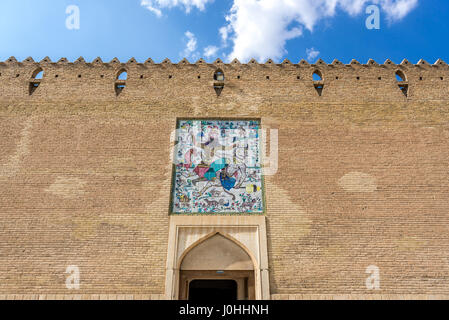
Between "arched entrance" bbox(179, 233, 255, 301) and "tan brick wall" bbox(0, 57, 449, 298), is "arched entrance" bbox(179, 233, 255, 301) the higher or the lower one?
→ the lower one

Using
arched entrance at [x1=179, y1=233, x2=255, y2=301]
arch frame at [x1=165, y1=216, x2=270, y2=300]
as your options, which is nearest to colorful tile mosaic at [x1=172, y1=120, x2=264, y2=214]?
arch frame at [x1=165, y1=216, x2=270, y2=300]

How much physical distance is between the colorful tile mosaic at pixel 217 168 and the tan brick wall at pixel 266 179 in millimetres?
245

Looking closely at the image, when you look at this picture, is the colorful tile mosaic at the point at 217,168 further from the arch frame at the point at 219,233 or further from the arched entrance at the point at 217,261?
the arched entrance at the point at 217,261

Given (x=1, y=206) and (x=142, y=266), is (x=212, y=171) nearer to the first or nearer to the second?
(x=142, y=266)

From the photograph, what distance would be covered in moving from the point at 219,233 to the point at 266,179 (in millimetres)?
1424

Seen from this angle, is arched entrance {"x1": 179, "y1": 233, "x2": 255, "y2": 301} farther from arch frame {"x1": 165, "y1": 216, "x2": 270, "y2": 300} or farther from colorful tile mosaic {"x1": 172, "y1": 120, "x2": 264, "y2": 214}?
colorful tile mosaic {"x1": 172, "y1": 120, "x2": 264, "y2": 214}

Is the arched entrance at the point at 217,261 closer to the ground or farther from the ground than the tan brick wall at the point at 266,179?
closer to the ground

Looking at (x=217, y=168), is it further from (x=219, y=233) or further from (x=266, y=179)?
(x=219, y=233)

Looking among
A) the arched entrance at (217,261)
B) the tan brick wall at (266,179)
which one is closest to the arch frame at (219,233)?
the arched entrance at (217,261)

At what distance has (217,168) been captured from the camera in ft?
21.1

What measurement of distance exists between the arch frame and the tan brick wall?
20 centimetres

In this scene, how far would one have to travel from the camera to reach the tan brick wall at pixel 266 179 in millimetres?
5531

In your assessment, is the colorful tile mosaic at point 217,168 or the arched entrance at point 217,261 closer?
the arched entrance at point 217,261

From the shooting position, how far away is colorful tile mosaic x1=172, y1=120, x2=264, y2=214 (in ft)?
20.1
